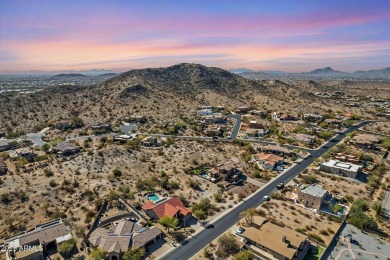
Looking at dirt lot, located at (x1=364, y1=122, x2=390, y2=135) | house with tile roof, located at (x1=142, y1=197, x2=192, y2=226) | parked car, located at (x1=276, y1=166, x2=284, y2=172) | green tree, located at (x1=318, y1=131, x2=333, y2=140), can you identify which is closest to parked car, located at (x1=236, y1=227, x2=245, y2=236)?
house with tile roof, located at (x1=142, y1=197, x2=192, y2=226)

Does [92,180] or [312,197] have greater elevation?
[92,180]

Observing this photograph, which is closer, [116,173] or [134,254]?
[134,254]

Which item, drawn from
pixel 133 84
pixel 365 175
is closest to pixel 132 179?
pixel 365 175

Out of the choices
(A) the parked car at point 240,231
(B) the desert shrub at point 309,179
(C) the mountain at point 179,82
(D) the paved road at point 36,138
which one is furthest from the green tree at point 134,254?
(C) the mountain at point 179,82

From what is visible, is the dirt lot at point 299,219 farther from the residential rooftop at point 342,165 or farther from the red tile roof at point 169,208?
the residential rooftop at point 342,165

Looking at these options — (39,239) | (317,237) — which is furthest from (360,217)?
(39,239)

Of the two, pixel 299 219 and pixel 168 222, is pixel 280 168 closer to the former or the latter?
pixel 299 219

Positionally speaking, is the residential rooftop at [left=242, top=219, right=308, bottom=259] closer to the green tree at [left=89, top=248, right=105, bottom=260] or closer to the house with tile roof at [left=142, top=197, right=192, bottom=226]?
the house with tile roof at [left=142, top=197, right=192, bottom=226]
